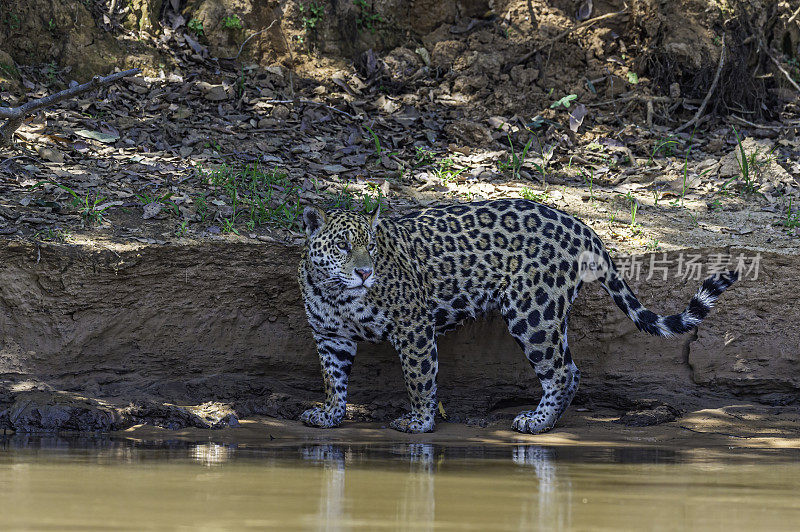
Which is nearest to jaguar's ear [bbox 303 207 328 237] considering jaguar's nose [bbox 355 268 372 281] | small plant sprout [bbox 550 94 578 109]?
jaguar's nose [bbox 355 268 372 281]

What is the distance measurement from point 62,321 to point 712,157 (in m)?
7.00

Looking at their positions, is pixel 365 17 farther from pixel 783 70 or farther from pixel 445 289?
pixel 445 289

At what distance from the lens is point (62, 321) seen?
7.49 meters

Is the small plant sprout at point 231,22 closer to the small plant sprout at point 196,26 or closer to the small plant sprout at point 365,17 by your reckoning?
the small plant sprout at point 196,26

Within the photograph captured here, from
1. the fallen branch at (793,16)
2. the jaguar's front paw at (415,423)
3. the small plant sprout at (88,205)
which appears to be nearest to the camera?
the jaguar's front paw at (415,423)

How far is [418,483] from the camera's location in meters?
4.62

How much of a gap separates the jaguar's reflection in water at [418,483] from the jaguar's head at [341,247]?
1256 mm

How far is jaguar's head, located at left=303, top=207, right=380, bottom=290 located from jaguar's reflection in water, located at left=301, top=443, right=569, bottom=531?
126 centimetres

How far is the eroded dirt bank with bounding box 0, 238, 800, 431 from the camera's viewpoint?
24.3ft

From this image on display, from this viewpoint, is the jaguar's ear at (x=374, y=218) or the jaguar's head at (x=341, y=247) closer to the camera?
the jaguar's head at (x=341, y=247)

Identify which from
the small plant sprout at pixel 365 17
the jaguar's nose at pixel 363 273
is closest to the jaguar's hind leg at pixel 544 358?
the jaguar's nose at pixel 363 273

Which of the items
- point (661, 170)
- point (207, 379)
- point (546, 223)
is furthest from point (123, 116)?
point (661, 170)

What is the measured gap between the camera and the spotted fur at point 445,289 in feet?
22.7

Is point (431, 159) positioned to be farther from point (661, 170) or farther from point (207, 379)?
point (207, 379)
